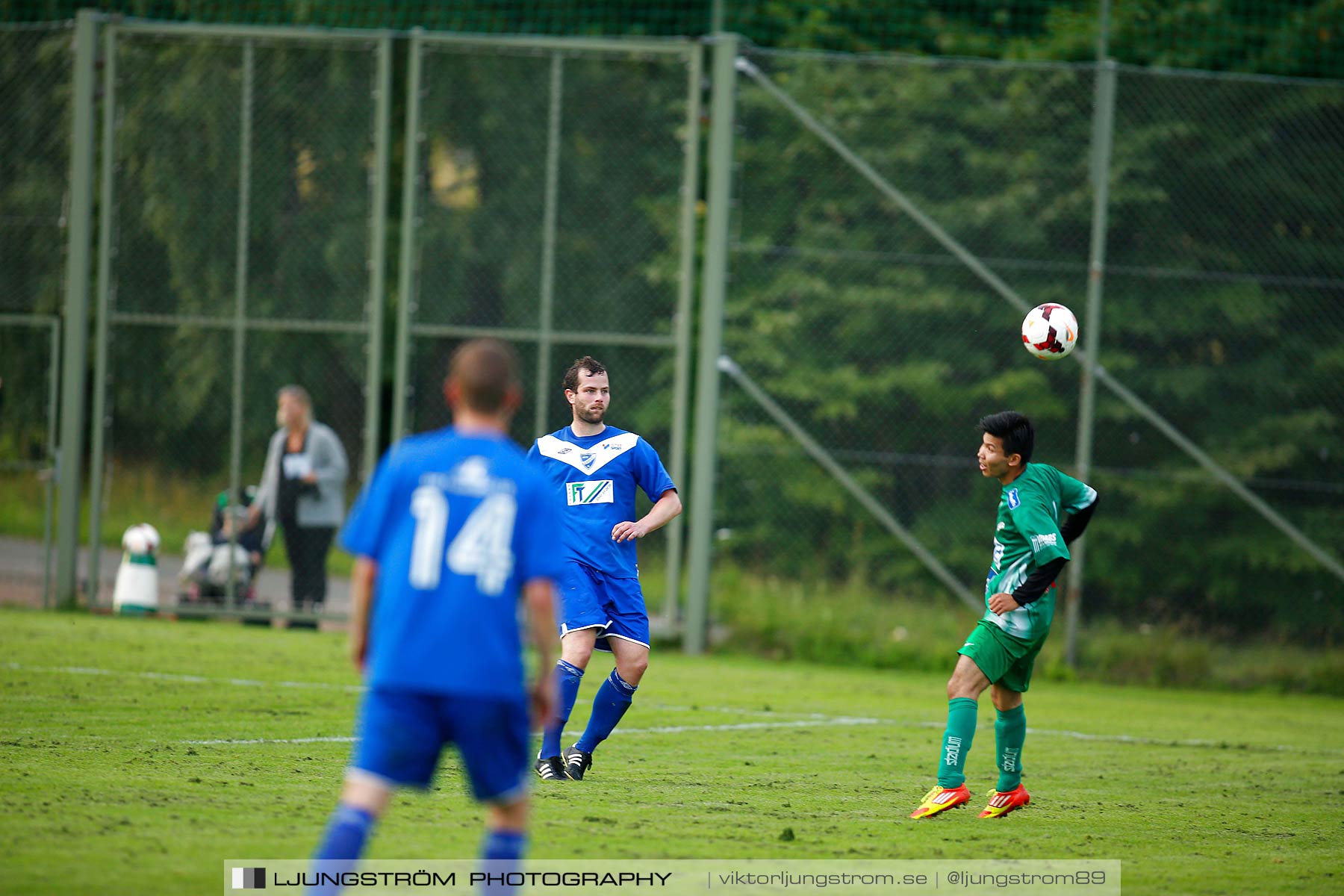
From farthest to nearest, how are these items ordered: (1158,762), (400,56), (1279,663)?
1. (400,56)
2. (1279,663)
3. (1158,762)

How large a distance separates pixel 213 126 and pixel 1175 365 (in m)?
10.0


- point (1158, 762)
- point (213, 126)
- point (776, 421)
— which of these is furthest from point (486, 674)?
point (213, 126)

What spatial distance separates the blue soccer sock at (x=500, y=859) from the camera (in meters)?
4.32

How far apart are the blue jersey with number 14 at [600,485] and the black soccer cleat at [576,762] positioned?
91 centimetres

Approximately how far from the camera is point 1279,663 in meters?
14.3

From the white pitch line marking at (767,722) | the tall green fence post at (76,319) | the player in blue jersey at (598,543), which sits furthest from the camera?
the tall green fence post at (76,319)

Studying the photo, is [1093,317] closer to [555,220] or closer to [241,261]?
[555,220]

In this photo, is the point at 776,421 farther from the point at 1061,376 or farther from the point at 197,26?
the point at 197,26

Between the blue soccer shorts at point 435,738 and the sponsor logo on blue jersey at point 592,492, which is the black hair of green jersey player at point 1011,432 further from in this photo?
the blue soccer shorts at point 435,738

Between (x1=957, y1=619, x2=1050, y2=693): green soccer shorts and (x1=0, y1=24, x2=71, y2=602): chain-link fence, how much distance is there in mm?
11637

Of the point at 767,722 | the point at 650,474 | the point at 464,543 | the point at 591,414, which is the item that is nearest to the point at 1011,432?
the point at 650,474

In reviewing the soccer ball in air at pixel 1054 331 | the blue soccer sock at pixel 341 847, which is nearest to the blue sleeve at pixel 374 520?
the blue soccer sock at pixel 341 847

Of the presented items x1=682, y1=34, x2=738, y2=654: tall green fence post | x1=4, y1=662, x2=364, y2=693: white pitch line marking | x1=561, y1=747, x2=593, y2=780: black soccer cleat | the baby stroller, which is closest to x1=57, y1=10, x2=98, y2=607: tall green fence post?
the baby stroller

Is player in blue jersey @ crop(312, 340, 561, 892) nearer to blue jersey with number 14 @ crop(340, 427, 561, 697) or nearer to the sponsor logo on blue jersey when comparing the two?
blue jersey with number 14 @ crop(340, 427, 561, 697)
